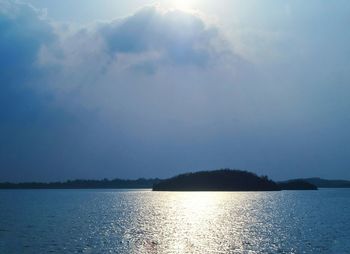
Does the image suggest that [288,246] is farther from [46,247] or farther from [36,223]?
[36,223]

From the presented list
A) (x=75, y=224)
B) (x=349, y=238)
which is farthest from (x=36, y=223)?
(x=349, y=238)

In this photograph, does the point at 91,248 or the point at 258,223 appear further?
the point at 258,223

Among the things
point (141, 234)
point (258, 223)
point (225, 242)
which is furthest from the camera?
point (258, 223)

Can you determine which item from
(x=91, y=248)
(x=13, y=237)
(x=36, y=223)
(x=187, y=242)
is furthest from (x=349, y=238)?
(x=36, y=223)

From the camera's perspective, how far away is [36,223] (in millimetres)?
111938

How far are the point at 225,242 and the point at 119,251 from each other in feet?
A: 57.5

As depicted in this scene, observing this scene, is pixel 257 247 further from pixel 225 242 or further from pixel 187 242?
pixel 187 242

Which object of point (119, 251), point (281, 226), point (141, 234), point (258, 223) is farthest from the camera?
point (258, 223)

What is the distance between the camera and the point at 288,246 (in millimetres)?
74500

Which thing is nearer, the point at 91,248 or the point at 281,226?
the point at 91,248

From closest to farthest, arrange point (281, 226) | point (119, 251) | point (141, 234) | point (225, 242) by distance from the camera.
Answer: point (119, 251) < point (225, 242) < point (141, 234) < point (281, 226)

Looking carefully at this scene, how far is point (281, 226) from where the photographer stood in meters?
106

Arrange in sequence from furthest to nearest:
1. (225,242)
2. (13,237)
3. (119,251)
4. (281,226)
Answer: (281,226)
(13,237)
(225,242)
(119,251)

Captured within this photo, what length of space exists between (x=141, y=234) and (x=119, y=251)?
70.7 ft
